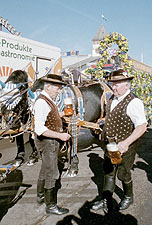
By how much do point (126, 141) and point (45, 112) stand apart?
3.38 feet

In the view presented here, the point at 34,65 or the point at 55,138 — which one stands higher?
the point at 34,65

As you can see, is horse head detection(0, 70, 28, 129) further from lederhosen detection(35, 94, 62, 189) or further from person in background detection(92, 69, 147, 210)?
person in background detection(92, 69, 147, 210)

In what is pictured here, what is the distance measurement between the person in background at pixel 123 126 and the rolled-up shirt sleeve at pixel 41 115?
32.2 inches

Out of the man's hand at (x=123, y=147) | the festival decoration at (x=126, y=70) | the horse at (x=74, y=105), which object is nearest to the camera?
the man's hand at (x=123, y=147)

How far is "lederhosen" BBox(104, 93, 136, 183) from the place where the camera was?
279 cm

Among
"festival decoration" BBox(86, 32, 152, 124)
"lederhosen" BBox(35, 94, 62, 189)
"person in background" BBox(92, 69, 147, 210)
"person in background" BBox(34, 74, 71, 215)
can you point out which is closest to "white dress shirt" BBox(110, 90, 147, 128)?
"person in background" BBox(92, 69, 147, 210)

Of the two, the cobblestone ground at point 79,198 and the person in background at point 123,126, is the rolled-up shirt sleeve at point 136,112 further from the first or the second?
the cobblestone ground at point 79,198

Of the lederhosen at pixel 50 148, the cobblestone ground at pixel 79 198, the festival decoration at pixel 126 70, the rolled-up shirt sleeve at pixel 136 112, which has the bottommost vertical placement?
the cobblestone ground at pixel 79 198

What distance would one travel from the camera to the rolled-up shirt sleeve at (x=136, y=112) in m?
2.68

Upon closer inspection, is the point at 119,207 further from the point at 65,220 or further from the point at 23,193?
the point at 23,193

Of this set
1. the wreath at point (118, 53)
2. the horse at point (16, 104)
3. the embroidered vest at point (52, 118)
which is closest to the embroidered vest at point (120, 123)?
the embroidered vest at point (52, 118)

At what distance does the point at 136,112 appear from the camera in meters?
2.69

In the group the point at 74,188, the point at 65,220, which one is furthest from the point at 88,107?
the point at 65,220

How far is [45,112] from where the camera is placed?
279cm
